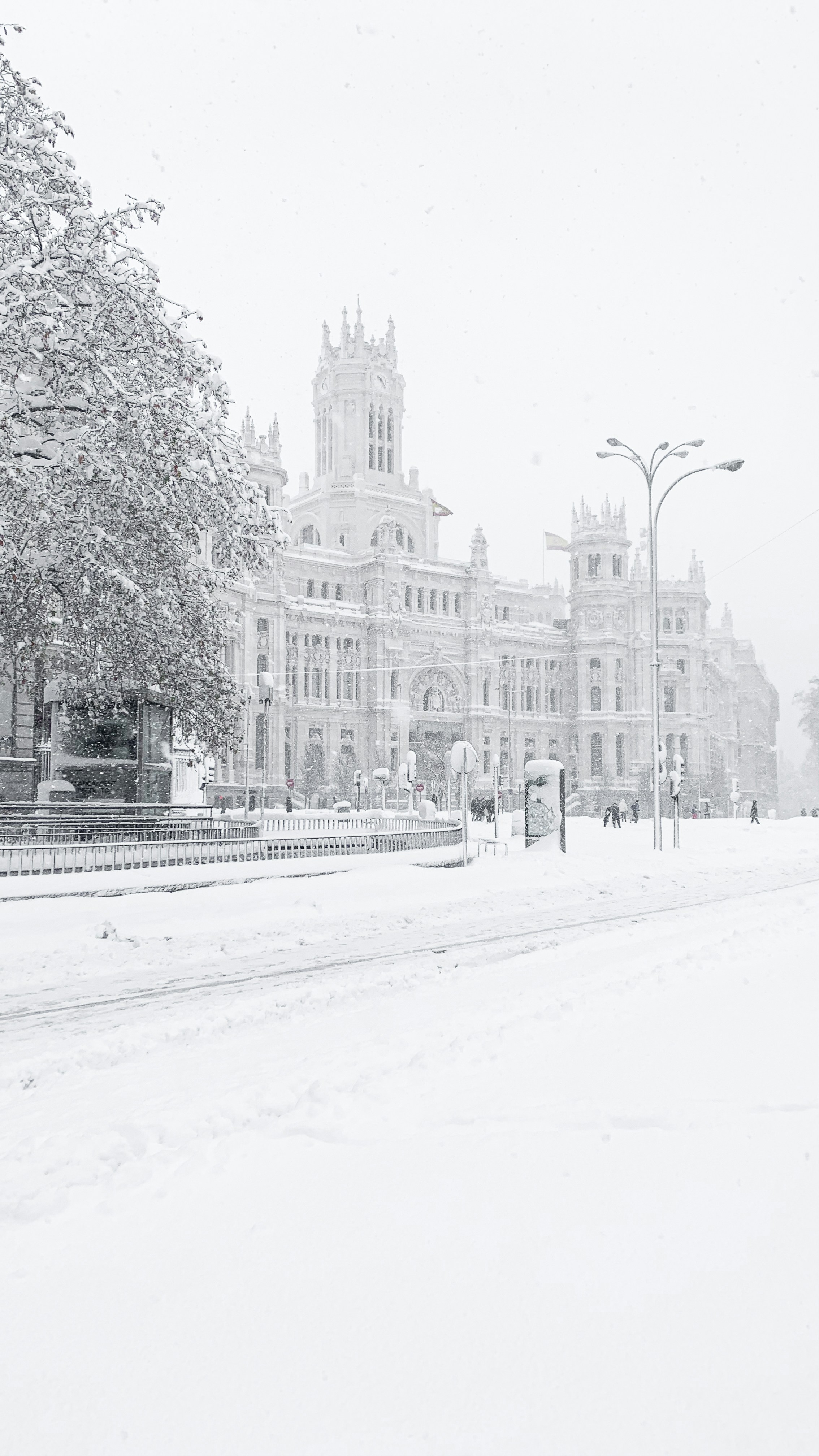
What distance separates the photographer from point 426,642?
10569cm

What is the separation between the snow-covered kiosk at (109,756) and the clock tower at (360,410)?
312 ft

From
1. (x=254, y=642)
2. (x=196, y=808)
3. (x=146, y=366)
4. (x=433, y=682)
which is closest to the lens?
(x=146, y=366)

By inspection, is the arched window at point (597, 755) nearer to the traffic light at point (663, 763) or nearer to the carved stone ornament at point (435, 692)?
the traffic light at point (663, 763)

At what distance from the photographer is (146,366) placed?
15328 millimetres

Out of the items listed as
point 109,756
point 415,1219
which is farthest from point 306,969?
point 109,756

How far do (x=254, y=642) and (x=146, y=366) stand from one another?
247 feet

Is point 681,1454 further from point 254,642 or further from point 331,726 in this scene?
point 331,726

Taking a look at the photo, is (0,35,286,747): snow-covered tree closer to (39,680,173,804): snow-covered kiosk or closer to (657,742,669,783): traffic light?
(39,680,173,804): snow-covered kiosk

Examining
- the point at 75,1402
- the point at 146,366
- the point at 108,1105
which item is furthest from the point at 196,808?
the point at 75,1402

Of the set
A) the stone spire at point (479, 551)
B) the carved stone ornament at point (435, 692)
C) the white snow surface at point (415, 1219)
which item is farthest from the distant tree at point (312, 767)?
the white snow surface at point (415, 1219)

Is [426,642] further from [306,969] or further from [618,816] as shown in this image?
[306,969]

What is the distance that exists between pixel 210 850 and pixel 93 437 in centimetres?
757

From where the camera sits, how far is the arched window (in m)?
112

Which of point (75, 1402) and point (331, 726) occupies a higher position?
point (331, 726)
